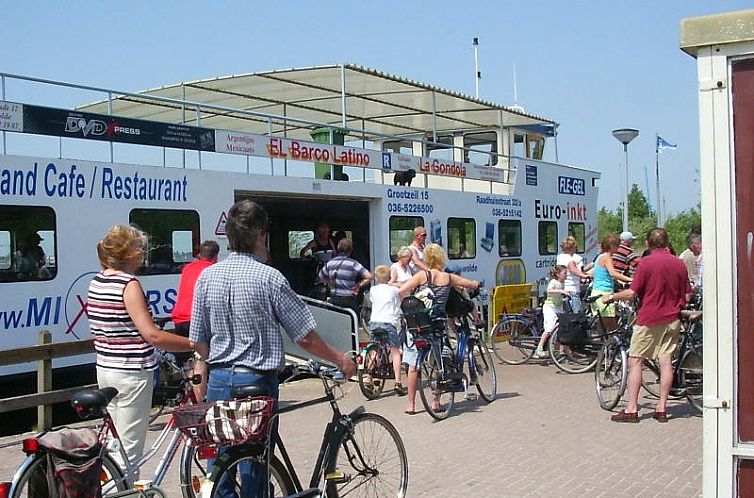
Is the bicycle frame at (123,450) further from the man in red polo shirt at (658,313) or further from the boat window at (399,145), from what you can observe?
the boat window at (399,145)

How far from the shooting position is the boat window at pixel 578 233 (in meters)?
19.4

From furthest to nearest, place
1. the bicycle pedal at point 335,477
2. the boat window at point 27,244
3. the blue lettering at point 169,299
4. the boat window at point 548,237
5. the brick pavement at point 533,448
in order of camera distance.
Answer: the boat window at point 548,237 < the blue lettering at point 169,299 < the boat window at point 27,244 < the brick pavement at point 533,448 < the bicycle pedal at point 335,477

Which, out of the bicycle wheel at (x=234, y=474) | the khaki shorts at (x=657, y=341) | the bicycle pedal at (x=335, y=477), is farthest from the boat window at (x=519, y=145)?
the bicycle wheel at (x=234, y=474)

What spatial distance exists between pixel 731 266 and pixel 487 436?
5.24 metres

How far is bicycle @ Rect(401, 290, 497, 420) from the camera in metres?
8.25

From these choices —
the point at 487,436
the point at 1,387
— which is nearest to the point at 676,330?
the point at 487,436

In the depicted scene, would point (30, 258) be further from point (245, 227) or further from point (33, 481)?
point (245, 227)

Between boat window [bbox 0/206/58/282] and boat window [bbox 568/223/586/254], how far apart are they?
12866mm

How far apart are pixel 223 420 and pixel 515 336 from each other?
9094mm

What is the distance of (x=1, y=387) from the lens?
28.1 ft

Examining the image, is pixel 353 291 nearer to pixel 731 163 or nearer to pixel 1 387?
pixel 1 387

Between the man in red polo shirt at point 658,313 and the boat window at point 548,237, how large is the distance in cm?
1044

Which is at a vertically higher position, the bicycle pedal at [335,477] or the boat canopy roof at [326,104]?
the boat canopy roof at [326,104]

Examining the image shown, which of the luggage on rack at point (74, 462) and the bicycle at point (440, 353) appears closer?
the luggage on rack at point (74, 462)
